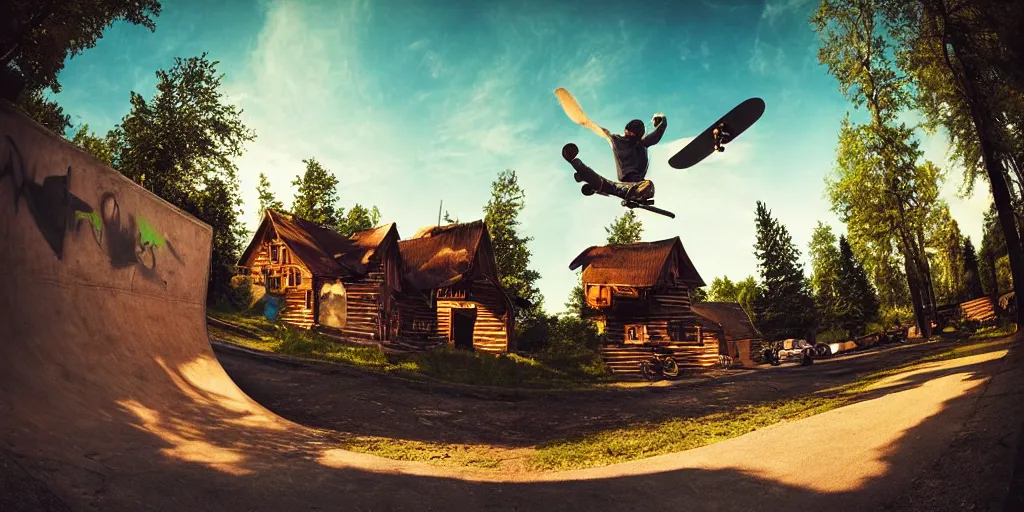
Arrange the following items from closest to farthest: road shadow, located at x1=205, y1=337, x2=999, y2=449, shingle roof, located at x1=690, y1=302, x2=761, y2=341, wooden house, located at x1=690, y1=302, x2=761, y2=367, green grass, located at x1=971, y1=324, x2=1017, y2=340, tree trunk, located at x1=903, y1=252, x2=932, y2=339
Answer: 1. road shadow, located at x1=205, y1=337, x2=999, y2=449
2. green grass, located at x1=971, y1=324, x2=1017, y2=340
3. tree trunk, located at x1=903, y1=252, x2=932, y2=339
4. wooden house, located at x1=690, y1=302, x2=761, y2=367
5. shingle roof, located at x1=690, y1=302, x2=761, y2=341

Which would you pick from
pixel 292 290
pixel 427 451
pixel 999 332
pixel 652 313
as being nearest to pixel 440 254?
pixel 292 290

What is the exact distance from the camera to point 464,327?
29.2 metres

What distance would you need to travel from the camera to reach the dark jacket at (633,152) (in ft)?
35.0

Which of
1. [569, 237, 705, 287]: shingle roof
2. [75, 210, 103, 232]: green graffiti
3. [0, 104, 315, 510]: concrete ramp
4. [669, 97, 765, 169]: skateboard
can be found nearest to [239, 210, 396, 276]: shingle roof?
[569, 237, 705, 287]: shingle roof

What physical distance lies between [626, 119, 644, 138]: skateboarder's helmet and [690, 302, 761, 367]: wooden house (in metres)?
25.8

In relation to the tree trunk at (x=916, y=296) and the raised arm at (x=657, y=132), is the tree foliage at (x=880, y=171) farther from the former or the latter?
the raised arm at (x=657, y=132)

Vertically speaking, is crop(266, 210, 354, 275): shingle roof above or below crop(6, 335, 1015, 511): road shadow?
above

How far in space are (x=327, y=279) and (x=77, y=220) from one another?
1770 centimetres

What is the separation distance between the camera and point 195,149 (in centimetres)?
2934

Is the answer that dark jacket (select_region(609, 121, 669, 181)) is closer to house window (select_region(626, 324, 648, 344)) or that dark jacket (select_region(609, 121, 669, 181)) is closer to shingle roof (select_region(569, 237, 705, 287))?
shingle roof (select_region(569, 237, 705, 287))

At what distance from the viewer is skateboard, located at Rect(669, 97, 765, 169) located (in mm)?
9930

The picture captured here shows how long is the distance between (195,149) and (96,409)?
28.3 metres

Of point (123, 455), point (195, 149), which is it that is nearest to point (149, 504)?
point (123, 455)

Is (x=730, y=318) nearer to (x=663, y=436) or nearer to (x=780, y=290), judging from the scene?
(x=780, y=290)
